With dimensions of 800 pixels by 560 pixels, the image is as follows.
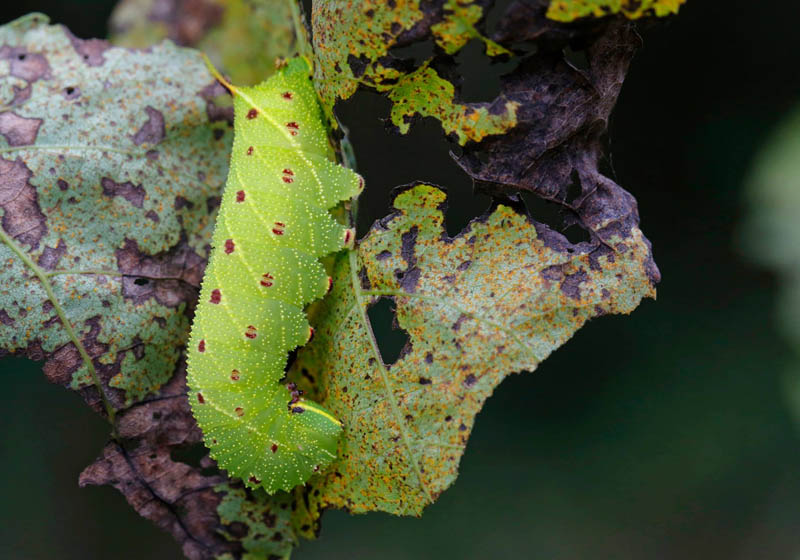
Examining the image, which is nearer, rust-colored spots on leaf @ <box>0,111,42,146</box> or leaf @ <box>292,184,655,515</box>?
leaf @ <box>292,184,655,515</box>

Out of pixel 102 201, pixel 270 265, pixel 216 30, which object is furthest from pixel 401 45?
pixel 102 201

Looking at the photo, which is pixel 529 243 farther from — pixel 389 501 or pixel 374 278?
pixel 389 501

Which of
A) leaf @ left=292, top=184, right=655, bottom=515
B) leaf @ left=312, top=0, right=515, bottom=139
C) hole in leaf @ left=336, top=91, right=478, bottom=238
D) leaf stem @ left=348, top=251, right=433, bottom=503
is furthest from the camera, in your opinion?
hole in leaf @ left=336, top=91, right=478, bottom=238

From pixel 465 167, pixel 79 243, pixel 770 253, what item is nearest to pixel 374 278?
pixel 465 167

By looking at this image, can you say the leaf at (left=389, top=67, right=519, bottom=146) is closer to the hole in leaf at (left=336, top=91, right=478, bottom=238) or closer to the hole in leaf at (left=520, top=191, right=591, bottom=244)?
the hole in leaf at (left=520, top=191, right=591, bottom=244)

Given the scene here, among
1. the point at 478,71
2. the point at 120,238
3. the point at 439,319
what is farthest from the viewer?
the point at 478,71

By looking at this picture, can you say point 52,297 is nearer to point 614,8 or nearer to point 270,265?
point 270,265

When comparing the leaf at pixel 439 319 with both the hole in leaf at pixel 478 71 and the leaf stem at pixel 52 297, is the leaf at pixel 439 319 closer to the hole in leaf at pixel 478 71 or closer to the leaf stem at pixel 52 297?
the leaf stem at pixel 52 297

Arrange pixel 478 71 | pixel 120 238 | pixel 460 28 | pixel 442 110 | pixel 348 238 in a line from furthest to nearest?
pixel 478 71, pixel 120 238, pixel 348 238, pixel 442 110, pixel 460 28

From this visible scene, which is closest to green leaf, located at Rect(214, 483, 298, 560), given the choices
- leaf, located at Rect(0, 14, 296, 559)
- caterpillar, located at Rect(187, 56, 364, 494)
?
leaf, located at Rect(0, 14, 296, 559)
